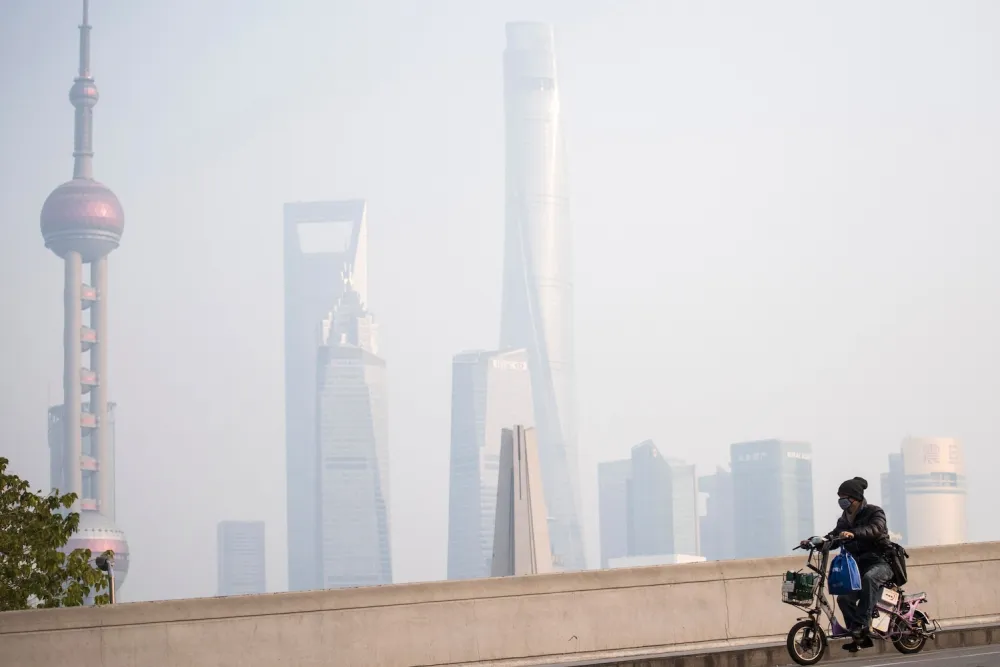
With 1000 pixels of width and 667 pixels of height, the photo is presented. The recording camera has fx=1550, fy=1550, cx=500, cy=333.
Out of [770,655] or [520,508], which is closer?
[770,655]

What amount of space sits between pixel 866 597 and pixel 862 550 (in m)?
0.51

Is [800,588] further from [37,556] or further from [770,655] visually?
[37,556]

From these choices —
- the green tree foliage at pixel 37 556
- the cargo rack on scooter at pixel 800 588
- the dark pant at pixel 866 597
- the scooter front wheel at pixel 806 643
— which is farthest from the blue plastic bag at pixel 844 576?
the green tree foliage at pixel 37 556

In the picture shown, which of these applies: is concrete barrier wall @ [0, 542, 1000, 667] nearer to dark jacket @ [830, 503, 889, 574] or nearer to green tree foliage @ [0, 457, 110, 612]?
dark jacket @ [830, 503, 889, 574]

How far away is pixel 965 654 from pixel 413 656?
6395mm

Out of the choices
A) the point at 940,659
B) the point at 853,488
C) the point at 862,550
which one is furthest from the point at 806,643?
the point at 940,659

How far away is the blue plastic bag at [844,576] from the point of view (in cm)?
1631

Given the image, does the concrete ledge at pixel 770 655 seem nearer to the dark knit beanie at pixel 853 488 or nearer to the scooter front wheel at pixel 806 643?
the scooter front wheel at pixel 806 643

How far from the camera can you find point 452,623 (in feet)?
61.5

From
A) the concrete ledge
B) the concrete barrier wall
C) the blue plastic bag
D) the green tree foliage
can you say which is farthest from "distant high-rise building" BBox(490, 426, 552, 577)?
the blue plastic bag

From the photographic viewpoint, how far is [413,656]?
18562mm

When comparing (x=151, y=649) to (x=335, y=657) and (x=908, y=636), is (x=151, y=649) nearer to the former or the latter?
(x=335, y=657)

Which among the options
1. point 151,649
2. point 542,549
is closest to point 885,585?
point 151,649

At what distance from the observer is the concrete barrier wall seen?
1789 cm
